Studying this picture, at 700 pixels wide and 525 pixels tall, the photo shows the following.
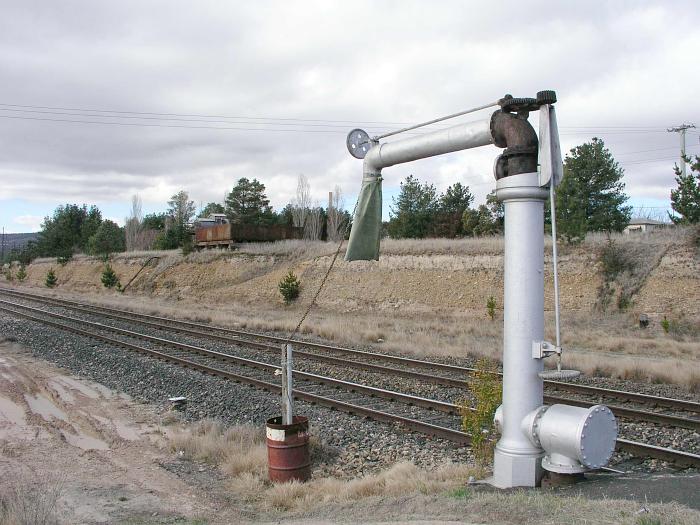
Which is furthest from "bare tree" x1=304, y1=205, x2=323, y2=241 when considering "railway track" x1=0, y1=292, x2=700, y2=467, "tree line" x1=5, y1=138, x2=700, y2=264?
"railway track" x1=0, y1=292, x2=700, y2=467

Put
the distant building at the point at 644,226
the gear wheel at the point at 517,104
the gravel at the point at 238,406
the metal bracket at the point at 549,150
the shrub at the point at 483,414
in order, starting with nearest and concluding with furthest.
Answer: the metal bracket at the point at 549,150 → the gear wheel at the point at 517,104 → the shrub at the point at 483,414 → the gravel at the point at 238,406 → the distant building at the point at 644,226

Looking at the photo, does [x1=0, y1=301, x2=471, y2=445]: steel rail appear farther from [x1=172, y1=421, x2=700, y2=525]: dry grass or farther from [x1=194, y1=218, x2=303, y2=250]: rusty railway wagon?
[x1=194, y1=218, x2=303, y2=250]: rusty railway wagon

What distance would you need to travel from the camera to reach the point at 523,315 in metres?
5.25

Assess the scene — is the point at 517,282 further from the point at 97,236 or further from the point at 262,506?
the point at 97,236

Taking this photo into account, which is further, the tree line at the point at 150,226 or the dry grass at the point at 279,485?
the tree line at the point at 150,226

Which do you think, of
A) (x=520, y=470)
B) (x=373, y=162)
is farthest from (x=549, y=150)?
(x=520, y=470)

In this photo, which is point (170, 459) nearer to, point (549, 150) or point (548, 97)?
point (549, 150)

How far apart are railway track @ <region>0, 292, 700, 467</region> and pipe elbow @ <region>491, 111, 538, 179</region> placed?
4538mm

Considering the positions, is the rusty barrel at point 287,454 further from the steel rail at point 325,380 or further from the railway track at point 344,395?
the steel rail at point 325,380

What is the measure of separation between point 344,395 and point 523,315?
7.30 m

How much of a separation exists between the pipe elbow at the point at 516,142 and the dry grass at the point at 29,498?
4.99 metres

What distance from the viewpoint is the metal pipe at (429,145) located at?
18.7 ft

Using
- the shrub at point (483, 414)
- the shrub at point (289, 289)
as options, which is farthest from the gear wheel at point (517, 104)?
the shrub at point (289, 289)

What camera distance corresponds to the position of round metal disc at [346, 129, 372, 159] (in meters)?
6.61
